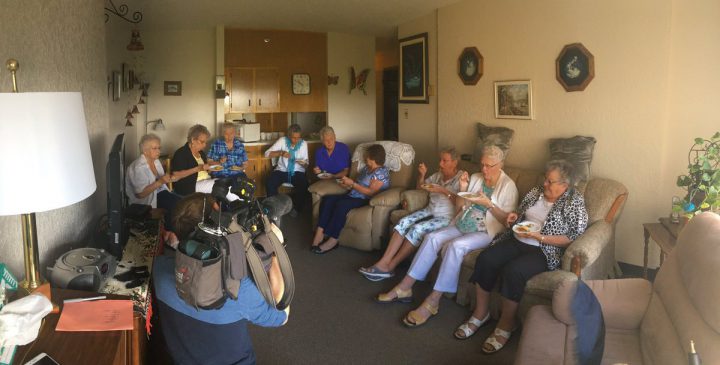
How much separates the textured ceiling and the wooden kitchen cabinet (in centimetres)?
60

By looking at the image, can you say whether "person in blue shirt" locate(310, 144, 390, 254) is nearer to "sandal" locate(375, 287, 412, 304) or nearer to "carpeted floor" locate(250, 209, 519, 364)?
"carpeted floor" locate(250, 209, 519, 364)

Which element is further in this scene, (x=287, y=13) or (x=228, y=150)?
(x=287, y=13)

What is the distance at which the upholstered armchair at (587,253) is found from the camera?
3271 mm

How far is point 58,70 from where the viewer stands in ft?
8.10

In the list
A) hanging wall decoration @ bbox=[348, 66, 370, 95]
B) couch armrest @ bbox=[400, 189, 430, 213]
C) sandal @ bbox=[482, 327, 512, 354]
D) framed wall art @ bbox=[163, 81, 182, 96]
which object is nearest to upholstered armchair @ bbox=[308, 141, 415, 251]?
couch armrest @ bbox=[400, 189, 430, 213]

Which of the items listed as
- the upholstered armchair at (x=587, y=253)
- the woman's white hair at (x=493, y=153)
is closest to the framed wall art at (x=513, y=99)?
the upholstered armchair at (x=587, y=253)

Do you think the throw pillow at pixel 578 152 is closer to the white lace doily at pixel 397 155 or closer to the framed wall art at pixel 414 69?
the white lace doily at pixel 397 155

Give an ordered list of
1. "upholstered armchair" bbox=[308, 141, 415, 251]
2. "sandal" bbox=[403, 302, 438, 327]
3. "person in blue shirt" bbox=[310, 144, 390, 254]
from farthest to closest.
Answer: "person in blue shirt" bbox=[310, 144, 390, 254]
"upholstered armchair" bbox=[308, 141, 415, 251]
"sandal" bbox=[403, 302, 438, 327]

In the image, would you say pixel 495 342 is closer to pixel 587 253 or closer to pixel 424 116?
pixel 587 253

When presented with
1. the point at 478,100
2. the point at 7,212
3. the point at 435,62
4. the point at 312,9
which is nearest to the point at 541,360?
the point at 7,212

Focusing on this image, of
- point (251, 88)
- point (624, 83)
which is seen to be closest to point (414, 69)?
point (251, 88)

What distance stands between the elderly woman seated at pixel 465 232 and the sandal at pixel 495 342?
0.48 meters

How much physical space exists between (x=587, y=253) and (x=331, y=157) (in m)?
3.34

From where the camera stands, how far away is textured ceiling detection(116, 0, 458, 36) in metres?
5.77
